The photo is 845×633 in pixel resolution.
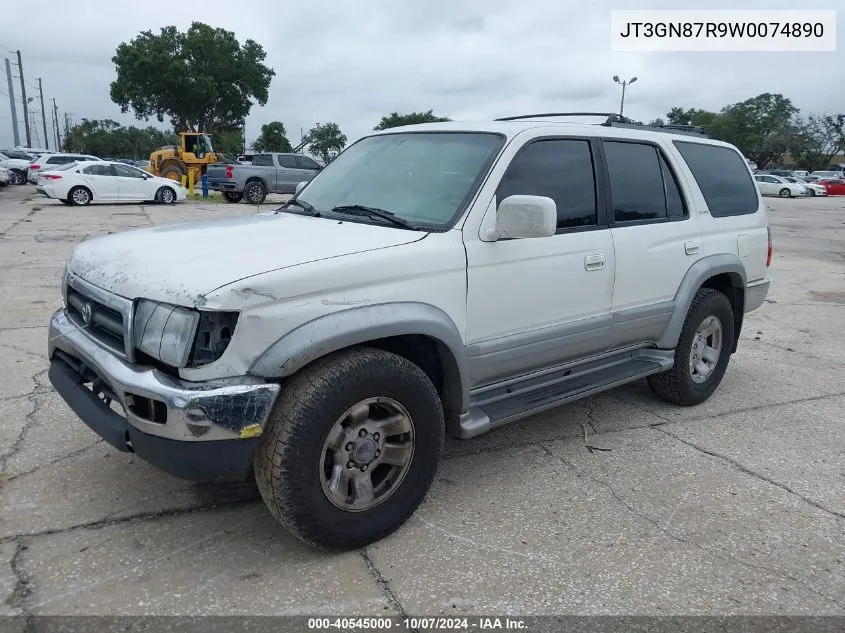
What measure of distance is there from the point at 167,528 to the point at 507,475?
171 centimetres

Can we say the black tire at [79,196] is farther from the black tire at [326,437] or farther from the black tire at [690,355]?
the black tire at [326,437]

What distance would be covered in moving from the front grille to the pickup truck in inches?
773

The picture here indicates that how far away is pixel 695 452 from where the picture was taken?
13.1 feet

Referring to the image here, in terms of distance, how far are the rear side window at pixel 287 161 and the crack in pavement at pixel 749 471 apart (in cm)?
2023

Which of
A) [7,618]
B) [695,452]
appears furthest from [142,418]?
[695,452]

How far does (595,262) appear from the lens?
3660 mm

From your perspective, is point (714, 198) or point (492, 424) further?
point (714, 198)

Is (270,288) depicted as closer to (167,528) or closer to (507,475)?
(167,528)

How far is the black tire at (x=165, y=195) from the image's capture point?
2220 centimetres

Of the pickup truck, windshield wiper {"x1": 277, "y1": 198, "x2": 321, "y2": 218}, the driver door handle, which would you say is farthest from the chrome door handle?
the pickup truck

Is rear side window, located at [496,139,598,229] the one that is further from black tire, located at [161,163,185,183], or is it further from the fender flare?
black tire, located at [161,163,185,183]

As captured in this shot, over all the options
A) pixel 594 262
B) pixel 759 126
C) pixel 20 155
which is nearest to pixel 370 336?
pixel 594 262

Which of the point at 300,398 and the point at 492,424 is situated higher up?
the point at 300,398

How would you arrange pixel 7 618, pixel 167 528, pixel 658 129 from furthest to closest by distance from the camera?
pixel 658 129 → pixel 167 528 → pixel 7 618
